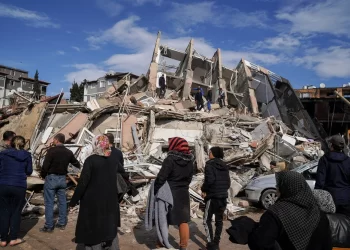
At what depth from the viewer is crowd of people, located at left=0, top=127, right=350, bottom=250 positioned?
2062mm

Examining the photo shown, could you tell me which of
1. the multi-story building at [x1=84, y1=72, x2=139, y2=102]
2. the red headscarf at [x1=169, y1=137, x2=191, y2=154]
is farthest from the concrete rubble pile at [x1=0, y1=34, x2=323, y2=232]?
the multi-story building at [x1=84, y1=72, x2=139, y2=102]

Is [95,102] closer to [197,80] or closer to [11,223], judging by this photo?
[11,223]

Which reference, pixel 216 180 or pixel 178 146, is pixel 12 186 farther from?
pixel 216 180

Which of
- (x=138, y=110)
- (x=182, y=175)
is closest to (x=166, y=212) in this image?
(x=182, y=175)

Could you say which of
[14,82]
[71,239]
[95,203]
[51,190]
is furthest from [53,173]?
[14,82]

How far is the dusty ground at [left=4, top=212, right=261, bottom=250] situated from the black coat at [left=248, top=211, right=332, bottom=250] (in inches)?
139

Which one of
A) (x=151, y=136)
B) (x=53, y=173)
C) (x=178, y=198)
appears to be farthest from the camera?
(x=151, y=136)

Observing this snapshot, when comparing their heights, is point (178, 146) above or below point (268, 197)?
above

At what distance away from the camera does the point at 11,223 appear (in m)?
4.89

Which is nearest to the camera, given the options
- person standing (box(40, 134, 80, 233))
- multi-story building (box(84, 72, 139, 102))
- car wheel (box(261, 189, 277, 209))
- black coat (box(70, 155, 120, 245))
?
black coat (box(70, 155, 120, 245))

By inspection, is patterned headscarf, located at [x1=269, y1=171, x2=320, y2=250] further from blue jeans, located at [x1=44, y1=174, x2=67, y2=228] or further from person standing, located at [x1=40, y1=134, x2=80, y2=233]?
blue jeans, located at [x1=44, y1=174, x2=67, y2=228]

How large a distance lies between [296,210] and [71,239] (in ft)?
14.9

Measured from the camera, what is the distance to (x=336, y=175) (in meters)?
4.04

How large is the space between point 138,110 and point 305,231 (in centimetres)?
1229
